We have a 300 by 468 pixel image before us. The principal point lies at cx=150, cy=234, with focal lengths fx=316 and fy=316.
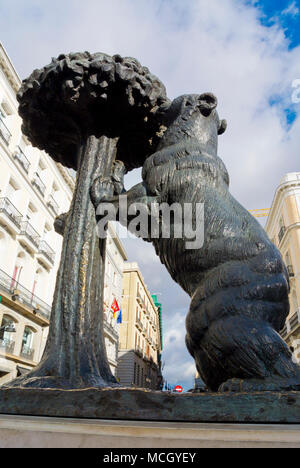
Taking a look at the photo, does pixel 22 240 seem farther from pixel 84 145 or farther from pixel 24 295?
pixel 84 145

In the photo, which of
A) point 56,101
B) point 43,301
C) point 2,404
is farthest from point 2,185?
point 2,404

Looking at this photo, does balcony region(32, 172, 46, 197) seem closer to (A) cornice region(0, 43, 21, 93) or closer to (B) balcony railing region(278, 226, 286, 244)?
(A) cornice region(0, 43, 21, 93)

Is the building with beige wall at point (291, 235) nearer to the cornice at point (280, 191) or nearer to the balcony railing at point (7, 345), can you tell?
the cornice at point (280, 191)

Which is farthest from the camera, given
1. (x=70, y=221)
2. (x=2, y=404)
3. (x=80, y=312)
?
(x=70, y=221)

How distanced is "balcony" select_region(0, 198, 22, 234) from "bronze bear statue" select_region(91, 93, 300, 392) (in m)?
16.1

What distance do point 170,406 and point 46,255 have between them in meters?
20.9

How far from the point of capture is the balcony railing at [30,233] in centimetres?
1881

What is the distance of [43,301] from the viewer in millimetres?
20438

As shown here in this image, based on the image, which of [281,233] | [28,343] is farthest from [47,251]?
[281,233]

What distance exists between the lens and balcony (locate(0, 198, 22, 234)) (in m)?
16.8

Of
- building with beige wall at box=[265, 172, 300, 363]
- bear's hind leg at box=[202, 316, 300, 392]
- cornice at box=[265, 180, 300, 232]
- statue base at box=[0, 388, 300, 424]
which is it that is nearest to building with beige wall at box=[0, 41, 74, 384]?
statue base at box=[0, 388, 300, 424]

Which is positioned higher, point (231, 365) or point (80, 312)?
point (80, 312)

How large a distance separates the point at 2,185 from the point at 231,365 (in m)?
18.6
